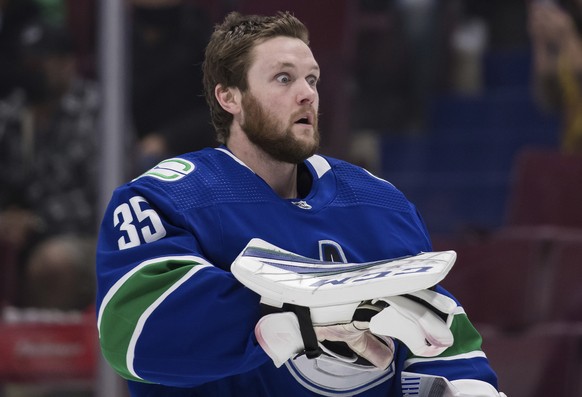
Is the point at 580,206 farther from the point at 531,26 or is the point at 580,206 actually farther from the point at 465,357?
the point at 465,357

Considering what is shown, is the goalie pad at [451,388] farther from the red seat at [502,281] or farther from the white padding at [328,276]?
the red seat at [502,281]

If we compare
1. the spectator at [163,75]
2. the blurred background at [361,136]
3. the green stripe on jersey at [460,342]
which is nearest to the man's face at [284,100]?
the green stripe on jersey at [460,342]

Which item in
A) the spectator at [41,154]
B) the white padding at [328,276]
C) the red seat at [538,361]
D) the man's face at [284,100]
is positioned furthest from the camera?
the spectator at [41,154]

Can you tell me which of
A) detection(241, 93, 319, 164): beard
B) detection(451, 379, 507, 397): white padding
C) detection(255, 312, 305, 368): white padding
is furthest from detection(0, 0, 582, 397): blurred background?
detection(255, 312, 305, 368): white padding

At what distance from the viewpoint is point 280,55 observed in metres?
1.72

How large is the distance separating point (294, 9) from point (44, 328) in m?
1.33

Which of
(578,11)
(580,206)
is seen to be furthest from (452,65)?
(580,206)

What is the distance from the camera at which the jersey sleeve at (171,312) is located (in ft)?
4.87

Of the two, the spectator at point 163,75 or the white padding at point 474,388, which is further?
the spectator at point 163,75

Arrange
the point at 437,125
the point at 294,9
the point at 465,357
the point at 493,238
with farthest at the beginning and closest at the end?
1. the point at 437,125
2. the point at 493,238
3. the point at 294,9
4. the point at 465,357

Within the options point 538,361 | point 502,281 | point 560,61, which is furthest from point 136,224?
point 560,61

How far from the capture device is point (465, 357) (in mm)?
1684

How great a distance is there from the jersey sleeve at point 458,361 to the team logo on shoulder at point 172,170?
41cm

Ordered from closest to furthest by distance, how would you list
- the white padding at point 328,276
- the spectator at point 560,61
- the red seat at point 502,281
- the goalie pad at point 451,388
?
the white padding at point 328,276
the goalie pad at point 451,388
the red seat at point 502,281
the spectator at point 560,61
